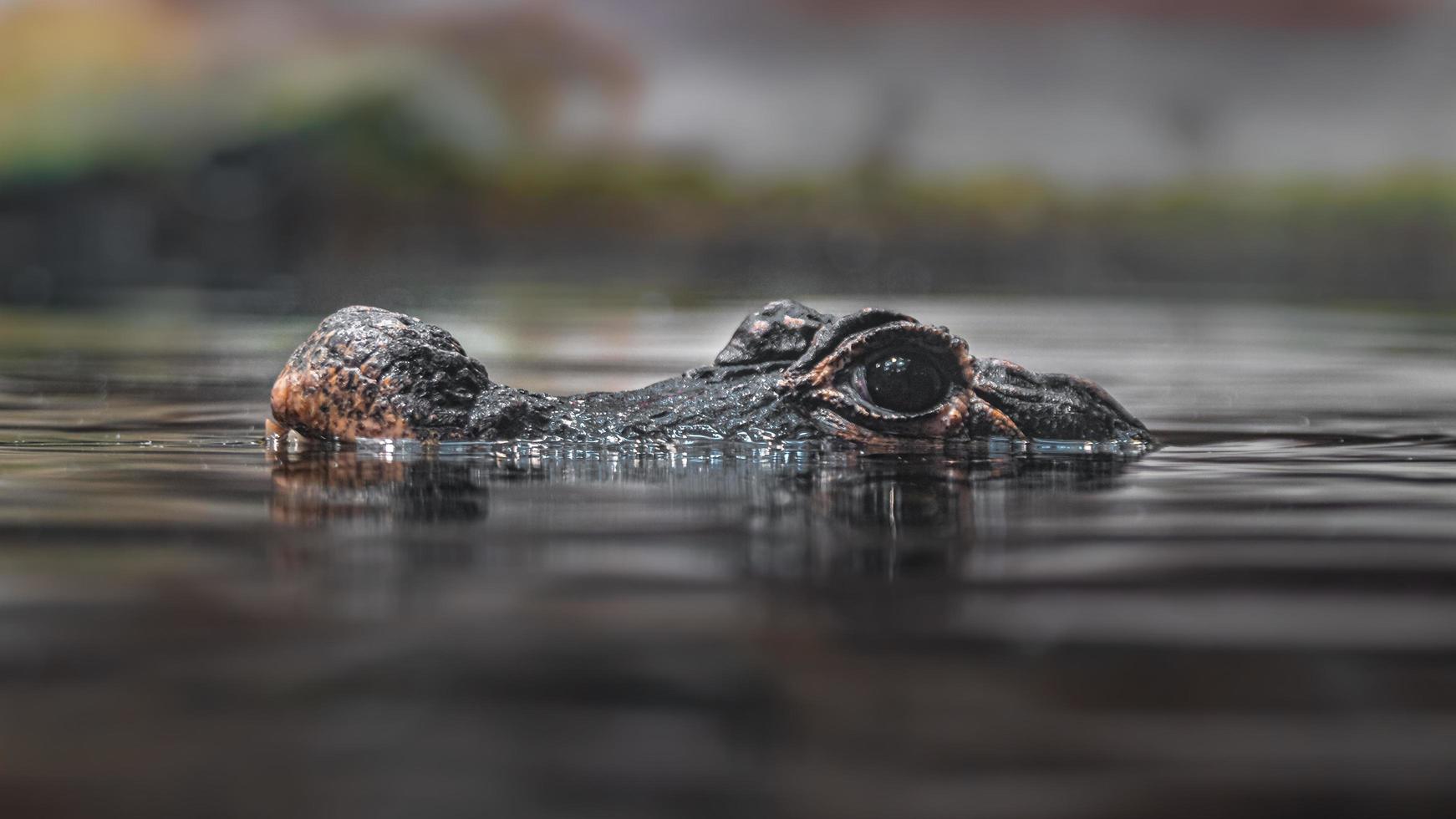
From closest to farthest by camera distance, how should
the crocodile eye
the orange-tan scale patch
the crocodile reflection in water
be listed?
the crocodile reflection in water → the orange-tan scale patch → the crocodile eye

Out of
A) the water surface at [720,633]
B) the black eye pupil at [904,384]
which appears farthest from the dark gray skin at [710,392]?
the water surface at [720,633]

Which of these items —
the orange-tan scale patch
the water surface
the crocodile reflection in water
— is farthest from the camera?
the orange-tan scale patch

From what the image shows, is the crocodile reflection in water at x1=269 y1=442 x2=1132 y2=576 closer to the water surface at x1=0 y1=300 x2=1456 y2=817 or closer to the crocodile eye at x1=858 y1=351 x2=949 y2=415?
the water surface at x1=0 y1=300 x2=1456 y2=817

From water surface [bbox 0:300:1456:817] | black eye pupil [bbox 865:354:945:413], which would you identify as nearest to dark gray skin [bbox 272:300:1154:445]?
black eye pupil [bbox 865:354:945:413]

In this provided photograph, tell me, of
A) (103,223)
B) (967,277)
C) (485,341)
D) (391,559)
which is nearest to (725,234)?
(967,277)

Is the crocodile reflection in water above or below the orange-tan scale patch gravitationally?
below

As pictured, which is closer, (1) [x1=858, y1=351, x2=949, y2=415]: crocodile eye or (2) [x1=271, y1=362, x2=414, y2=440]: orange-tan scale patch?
(2) [x1=271, y1=362, x2=414, y2=440]: orange-tan scale patch

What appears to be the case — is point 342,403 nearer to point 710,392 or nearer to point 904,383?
point 710,392
